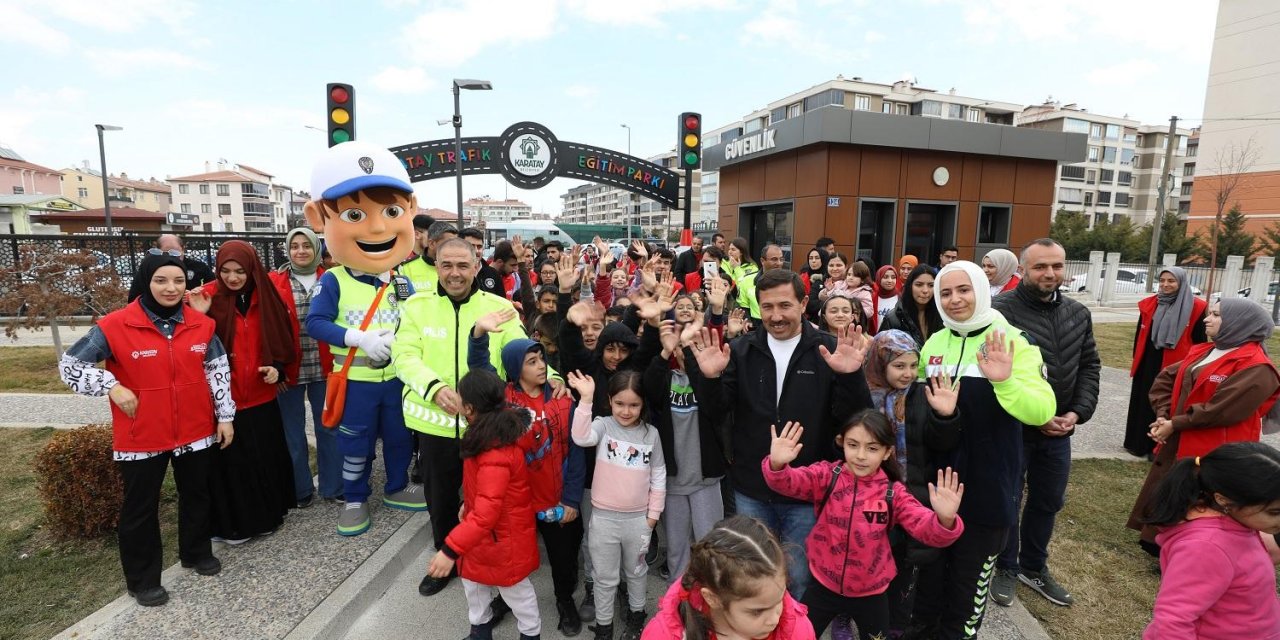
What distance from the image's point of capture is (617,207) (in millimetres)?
115125

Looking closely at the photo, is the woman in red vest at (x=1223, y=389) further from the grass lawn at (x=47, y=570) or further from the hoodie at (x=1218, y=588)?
the grass lawn at (x=47, y=570)

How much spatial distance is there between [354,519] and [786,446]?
2.89 m

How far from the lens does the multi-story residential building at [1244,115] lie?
35.8 m

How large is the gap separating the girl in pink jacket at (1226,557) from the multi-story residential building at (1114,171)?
69.3 m

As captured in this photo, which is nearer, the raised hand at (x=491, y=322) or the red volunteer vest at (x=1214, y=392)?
the raised hand at (x=491, y=322)

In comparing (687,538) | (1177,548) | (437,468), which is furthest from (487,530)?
(1177,548)

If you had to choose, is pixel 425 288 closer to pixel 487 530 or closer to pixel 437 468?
pixel 437 468

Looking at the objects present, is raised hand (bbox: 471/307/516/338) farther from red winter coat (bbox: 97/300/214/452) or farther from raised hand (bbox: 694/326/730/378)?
red winter coat (bbox: 97/300/214/452)

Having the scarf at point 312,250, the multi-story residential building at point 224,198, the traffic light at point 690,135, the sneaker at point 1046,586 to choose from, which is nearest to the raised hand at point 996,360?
the sneaker at point 1046,586

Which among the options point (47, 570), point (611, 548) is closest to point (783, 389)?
point (611, 548)

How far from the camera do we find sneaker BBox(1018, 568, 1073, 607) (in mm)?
3393

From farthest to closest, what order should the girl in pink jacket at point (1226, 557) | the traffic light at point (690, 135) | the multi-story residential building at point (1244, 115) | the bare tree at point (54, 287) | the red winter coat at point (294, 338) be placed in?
the multi-story residential building at point (1244, 115), the traffic light at point (690, 135), the bare tree at point (54, 287), the red winter coat at point (294, 338), the girl in pink jacket at point (1226, 557)

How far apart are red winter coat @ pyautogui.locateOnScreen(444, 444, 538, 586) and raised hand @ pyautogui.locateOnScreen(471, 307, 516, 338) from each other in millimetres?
766

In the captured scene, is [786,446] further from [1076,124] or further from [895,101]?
[1076,124]
